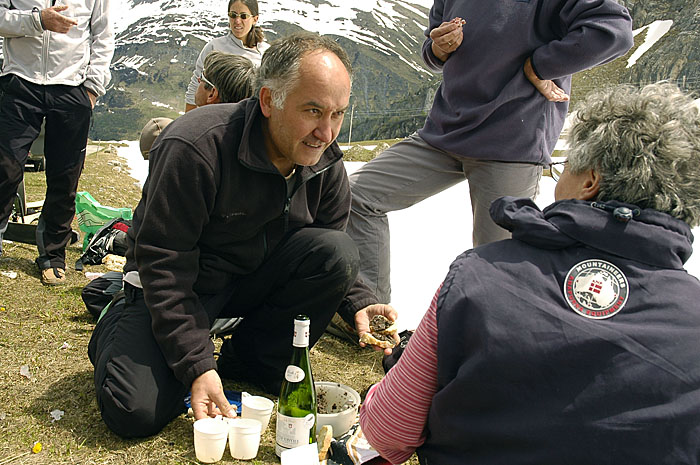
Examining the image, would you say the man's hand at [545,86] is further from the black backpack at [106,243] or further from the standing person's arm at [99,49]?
the standing person's arm at [99,49]

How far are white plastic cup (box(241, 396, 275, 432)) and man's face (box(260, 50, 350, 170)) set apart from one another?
1113mm

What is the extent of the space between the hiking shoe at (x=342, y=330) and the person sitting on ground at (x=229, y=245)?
2.92 ft

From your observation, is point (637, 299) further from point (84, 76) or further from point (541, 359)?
point (84, 76)

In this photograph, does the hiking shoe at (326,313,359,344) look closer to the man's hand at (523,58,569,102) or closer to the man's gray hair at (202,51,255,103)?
the man's gray hair at (202,51,255,103)

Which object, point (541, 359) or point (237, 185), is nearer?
point (541, 359)

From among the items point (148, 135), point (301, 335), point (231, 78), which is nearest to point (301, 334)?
point (301, 335)

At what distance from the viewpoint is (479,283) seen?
168 cm

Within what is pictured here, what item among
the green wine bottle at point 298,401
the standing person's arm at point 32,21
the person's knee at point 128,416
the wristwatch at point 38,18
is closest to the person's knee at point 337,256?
the green wine bottle at point 298,401

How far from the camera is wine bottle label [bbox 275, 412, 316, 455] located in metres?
2.65

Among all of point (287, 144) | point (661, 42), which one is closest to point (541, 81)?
point (287, 144)

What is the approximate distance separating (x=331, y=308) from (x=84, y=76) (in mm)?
3250

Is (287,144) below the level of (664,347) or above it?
below

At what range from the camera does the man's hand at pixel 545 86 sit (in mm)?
3674

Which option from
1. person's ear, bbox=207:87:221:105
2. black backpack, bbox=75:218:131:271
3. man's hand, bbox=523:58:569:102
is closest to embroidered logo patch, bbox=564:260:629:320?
man's hand, bbox=523:58:569:102
